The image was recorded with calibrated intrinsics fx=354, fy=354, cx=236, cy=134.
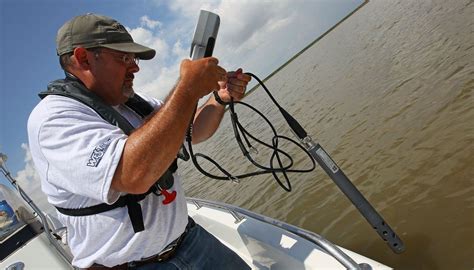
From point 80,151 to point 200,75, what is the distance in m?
0.60

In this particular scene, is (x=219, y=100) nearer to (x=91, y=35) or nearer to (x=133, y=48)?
(x=133, y=48)

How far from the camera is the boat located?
7.91ft

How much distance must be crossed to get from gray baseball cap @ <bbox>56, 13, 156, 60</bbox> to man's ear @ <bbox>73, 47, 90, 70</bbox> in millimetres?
21

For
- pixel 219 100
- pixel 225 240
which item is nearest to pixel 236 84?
pixel 219 100

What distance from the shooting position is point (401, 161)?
18.3ft

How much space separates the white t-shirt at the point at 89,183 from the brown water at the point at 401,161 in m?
2.77

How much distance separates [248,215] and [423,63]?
30.2ft

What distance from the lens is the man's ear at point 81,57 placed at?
1692mm

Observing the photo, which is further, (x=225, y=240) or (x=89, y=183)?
(x=225, y=240)

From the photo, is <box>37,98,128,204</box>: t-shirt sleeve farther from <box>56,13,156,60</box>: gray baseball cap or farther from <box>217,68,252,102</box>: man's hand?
<box>217,68,252,102</box>: man's hand

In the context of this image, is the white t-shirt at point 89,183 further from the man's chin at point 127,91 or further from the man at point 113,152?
the man's chin at point 127,91

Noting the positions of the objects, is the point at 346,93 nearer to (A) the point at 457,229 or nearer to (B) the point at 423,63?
(B) the point at 423,63

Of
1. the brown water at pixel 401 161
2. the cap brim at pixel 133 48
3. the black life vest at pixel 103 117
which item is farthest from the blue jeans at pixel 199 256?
the brown water at pixel 401 161

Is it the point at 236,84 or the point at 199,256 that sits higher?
the point at 236,84
